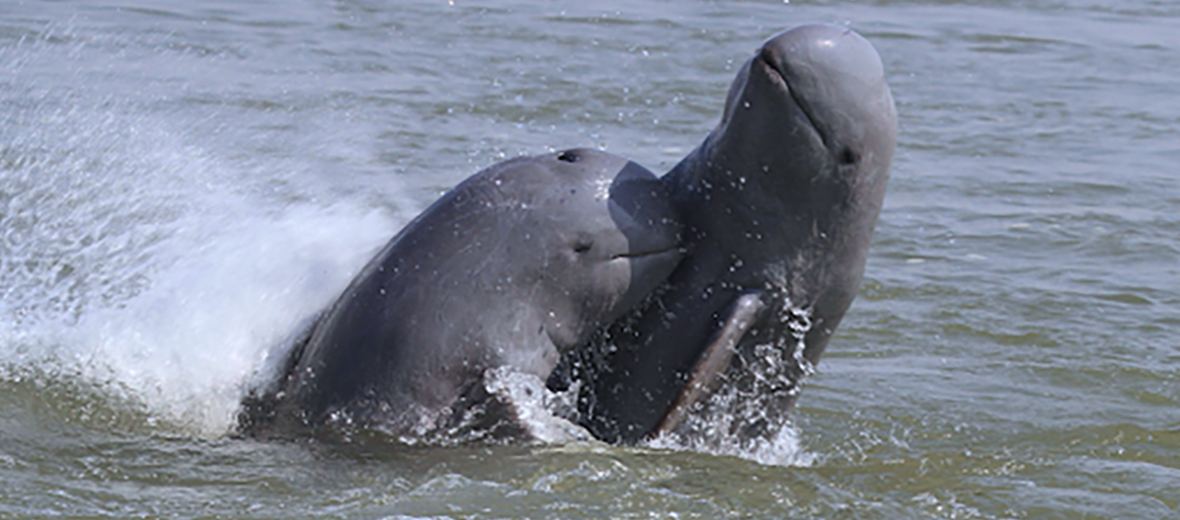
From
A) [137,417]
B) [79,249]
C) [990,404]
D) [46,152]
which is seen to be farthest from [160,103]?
[990,404]

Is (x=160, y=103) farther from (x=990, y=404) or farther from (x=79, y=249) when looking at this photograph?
(x=990, y=404)

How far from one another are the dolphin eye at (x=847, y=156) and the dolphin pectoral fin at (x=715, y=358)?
64cm

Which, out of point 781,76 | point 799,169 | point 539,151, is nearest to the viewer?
point 781,76

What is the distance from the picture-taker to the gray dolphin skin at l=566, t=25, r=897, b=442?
7012 mm

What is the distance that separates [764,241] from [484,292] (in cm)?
116

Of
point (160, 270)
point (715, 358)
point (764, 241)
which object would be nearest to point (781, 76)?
point (764, 241)

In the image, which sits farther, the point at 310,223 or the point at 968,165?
the point at 968,165

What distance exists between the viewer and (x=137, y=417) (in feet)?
26.2

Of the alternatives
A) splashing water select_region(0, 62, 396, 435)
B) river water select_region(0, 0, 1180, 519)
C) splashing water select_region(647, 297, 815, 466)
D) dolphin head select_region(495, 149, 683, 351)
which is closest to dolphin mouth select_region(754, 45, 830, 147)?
dolphin head select_region(495, 149, 683, 351)

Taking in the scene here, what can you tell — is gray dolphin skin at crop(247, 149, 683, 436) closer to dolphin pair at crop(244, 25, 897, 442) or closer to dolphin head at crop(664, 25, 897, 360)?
dolphin pair at crop(244, 25, 897, 442)

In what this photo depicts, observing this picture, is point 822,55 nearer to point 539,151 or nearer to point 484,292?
point 484,292

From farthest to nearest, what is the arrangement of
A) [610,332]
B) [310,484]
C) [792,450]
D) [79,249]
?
1. [79,249]
2. [792,450]
3. [610,332]
4. [310,484]

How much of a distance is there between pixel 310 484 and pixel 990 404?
3916 mm

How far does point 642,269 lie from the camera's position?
715 cm
